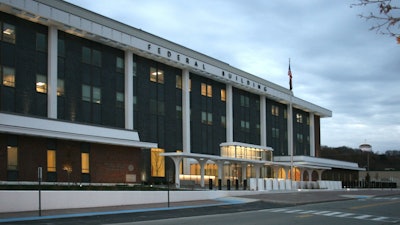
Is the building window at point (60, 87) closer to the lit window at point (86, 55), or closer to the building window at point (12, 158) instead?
the lit window at point (86, 55)

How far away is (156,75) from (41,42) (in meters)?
15.4

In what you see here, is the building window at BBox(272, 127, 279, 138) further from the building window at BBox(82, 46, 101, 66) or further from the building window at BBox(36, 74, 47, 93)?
the building window at BBox(36, 74, 47, 93)

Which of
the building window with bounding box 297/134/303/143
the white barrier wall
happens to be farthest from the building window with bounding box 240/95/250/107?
the white barrier wall

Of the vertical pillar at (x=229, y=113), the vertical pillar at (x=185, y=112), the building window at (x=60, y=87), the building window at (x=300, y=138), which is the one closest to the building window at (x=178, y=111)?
the vertical pillar at (x=185, y=112)

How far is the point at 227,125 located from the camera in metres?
65.8

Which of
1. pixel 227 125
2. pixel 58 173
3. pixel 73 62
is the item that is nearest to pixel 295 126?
pixel 227 125

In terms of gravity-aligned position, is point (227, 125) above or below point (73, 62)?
below

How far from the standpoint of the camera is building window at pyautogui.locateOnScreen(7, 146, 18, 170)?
110ft

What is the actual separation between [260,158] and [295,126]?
2294 centimetres

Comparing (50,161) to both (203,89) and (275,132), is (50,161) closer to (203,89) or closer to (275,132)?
(203,89)

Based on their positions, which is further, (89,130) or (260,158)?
(260,158)

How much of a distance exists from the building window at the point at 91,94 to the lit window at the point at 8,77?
7.60 m

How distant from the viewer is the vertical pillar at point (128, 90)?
4984 centimetres

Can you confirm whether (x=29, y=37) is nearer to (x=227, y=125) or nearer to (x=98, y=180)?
(x=98, y=180)
